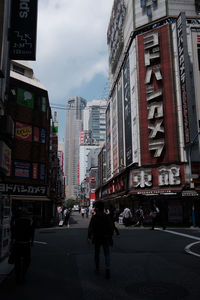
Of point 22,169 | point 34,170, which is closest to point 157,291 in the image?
point 22,169

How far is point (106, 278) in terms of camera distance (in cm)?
641

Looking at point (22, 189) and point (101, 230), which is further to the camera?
point (22, 189)

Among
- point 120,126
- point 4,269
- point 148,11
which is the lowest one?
point 4,269

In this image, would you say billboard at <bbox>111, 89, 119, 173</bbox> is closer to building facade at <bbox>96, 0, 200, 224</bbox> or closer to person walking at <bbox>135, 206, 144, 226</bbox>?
building facade at <bbox>96, 0, 200, 224</bbox>

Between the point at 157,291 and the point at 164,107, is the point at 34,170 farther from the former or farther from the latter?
the point at 157,291

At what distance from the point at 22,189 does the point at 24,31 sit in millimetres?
18549

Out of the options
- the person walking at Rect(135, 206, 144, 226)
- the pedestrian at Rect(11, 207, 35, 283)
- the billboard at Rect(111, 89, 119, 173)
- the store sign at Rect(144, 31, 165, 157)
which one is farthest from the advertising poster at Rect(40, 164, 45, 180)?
the pedestrian at Rect(11, 207, 35, 283)

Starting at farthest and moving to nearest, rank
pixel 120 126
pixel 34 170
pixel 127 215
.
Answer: pixel 120 126 → pixel 34 170 → pixel 127 215

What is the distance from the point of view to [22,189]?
89.8ft

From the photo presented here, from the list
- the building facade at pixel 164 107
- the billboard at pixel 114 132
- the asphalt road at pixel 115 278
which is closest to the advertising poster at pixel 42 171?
the building facade at pixel 164 107

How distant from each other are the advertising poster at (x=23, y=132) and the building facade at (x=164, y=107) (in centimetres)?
1273

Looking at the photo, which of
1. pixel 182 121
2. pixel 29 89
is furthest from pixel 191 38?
pixel 29 89

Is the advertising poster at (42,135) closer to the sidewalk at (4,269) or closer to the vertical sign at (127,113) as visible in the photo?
the vertical sign at (127,113)

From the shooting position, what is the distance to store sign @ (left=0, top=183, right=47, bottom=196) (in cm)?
2616
